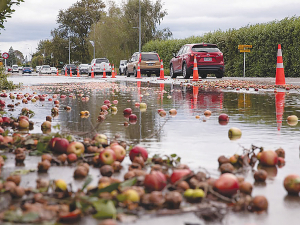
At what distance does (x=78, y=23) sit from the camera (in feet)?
338

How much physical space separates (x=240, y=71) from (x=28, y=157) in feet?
88.6

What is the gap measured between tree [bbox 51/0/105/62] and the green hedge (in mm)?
71862

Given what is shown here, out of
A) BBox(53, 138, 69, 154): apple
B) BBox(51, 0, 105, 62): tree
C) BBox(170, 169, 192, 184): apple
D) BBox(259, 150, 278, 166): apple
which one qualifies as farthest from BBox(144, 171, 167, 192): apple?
BBox(51, 0, 105, 62): tree

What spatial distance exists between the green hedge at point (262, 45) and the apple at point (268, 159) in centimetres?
2198

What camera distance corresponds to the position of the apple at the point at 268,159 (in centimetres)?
372

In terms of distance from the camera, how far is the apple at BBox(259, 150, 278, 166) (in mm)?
3723

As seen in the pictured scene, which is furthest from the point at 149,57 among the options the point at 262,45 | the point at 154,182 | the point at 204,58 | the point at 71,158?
the point at 154,182

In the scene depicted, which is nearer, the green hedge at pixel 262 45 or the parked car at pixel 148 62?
the green hedge at pixel 262 45

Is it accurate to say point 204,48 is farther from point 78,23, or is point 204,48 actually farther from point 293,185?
point 78,23

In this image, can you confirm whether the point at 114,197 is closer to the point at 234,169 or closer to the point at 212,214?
the point at 212,214

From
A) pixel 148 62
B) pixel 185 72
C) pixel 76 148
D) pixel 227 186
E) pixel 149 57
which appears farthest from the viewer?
pixel 149 57

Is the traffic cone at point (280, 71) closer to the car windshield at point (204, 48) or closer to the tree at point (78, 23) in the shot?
the car windshield at point (204, 48)

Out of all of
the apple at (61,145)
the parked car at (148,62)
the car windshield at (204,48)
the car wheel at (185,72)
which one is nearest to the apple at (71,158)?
the apple at (61,145)

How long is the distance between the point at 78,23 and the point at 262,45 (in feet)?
263
